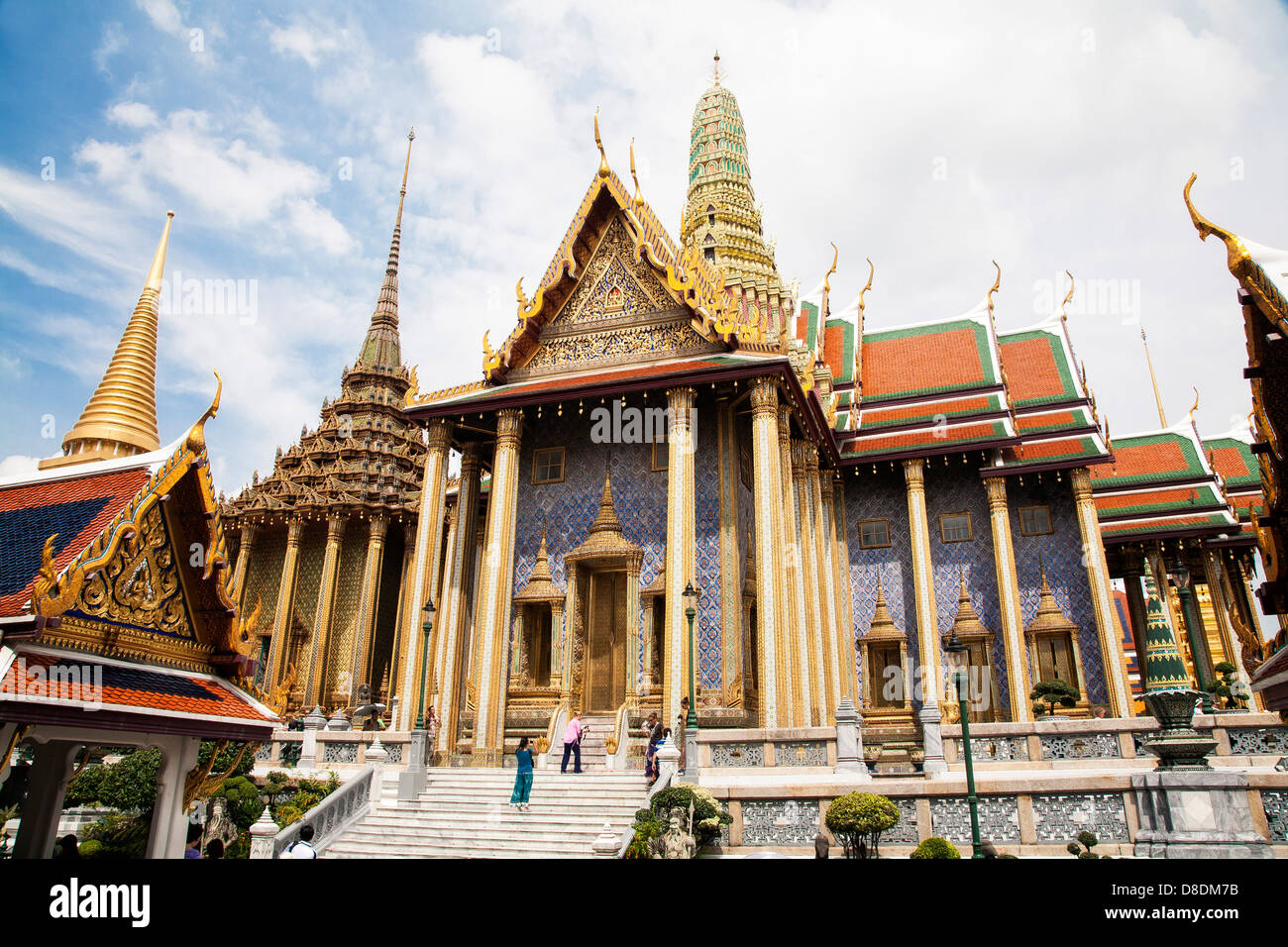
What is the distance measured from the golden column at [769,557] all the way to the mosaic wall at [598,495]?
128 centimetres

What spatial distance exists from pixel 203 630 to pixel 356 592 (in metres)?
21.1

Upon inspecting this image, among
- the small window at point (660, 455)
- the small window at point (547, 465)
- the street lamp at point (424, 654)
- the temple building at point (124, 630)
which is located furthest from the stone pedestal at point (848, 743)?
the small window at point (547, 465)

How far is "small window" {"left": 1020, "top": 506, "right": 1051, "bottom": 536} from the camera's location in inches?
781

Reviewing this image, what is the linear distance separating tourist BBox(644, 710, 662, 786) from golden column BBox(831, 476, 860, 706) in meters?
7.11

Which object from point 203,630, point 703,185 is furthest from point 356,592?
point 203,630

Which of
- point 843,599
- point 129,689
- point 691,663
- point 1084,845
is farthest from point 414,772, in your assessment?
point 843,599

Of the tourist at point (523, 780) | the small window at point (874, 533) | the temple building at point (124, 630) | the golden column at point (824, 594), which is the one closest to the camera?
the temple building at point (124, 630)

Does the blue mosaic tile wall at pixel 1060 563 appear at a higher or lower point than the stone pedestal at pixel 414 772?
higher

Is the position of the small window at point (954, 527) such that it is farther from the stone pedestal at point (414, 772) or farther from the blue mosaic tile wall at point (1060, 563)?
the stone pedestal at point (414, 772)

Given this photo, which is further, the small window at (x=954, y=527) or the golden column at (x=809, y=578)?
the small window at (x=954, y=527)

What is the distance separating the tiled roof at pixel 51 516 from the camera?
436cm

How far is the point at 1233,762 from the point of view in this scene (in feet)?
31.5

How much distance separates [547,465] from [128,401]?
765cm

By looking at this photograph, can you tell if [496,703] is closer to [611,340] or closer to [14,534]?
[611,340]
